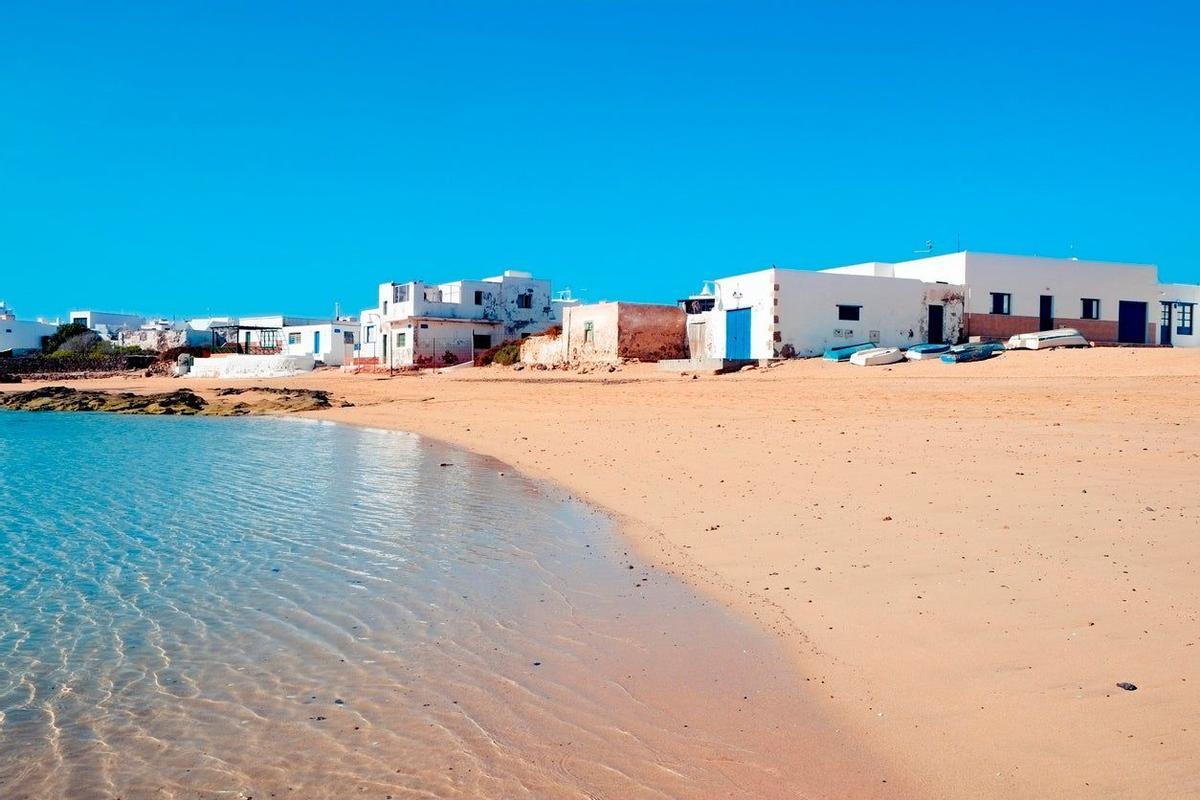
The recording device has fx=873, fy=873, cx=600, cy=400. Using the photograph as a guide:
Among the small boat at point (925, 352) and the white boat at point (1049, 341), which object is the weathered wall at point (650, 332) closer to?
the small boat at point (925, 352)

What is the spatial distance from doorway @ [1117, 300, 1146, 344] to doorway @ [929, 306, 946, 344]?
9753 millimetres

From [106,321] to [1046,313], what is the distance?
3467 inches

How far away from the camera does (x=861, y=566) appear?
6.61 m

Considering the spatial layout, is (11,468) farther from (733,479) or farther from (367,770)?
(367,770)

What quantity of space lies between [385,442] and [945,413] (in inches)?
470

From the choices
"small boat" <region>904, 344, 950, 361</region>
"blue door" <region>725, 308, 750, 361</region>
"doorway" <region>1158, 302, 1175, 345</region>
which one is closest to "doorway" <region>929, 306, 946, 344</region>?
"small boat" <region>904, 344, 950, 361</region>

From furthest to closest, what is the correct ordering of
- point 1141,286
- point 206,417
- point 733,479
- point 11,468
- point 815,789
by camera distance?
point 1141,286 → point 206,417 → point 11,468 → point 733,479 → point 815,789

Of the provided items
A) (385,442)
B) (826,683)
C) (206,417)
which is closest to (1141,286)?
(385,442)

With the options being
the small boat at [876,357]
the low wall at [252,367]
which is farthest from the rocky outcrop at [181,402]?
the small boat at [876,357]

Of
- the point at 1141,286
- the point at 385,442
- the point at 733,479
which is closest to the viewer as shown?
the point at 733,479

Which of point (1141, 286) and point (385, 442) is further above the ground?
point (1141, 286)

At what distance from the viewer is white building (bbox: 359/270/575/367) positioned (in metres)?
53.2

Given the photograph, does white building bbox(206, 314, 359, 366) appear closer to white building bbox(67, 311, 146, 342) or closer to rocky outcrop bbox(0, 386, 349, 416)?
white building bbox(67, 311, 146, 342)

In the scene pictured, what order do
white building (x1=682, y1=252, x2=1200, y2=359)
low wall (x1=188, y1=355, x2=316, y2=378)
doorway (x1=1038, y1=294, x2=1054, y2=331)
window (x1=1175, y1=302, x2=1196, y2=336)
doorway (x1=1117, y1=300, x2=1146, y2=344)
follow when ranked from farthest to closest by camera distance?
low wall (x1=188, y1=355, x2=316, y2=378), window (x1=1175, y1=302, x2=1196, y2=336), doorway (x1=1117, y1=300, x2=1146, y2=344), doorway (x1=1038, y1=294, x2=1054, y2=331), white building (x1=682, y1=252, x2=1200, y2=359)
